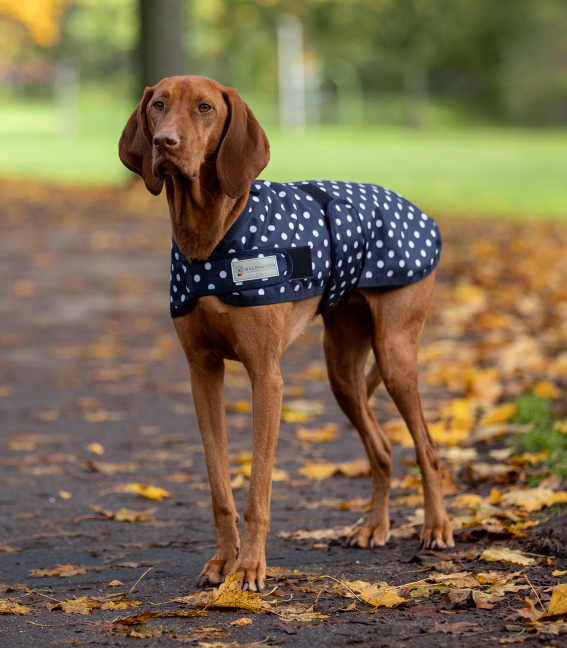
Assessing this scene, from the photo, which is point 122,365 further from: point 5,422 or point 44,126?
point 44,126

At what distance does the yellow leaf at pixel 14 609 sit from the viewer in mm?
3594

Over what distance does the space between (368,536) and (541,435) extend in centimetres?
171

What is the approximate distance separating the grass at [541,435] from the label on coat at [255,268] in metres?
2.16

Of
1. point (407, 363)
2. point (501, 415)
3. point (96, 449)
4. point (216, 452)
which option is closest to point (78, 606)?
point (216, 452)

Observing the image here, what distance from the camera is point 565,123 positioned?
5375cm

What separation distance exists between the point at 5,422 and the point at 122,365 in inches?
77.9

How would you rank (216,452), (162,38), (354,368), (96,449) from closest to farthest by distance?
(216,452) < (354,368) < (96,449) < (162,38)

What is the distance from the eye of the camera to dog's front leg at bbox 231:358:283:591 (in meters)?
3.84

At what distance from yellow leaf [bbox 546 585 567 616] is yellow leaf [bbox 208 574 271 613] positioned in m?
1.04

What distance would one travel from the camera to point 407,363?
176 inches

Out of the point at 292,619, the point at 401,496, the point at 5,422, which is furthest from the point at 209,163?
the point at 5,422

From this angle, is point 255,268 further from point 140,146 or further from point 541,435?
point 541,435

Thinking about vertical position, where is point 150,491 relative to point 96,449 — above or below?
above

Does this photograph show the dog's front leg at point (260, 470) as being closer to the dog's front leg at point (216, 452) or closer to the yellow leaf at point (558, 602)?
the dog's front leg at point (216, 452)
